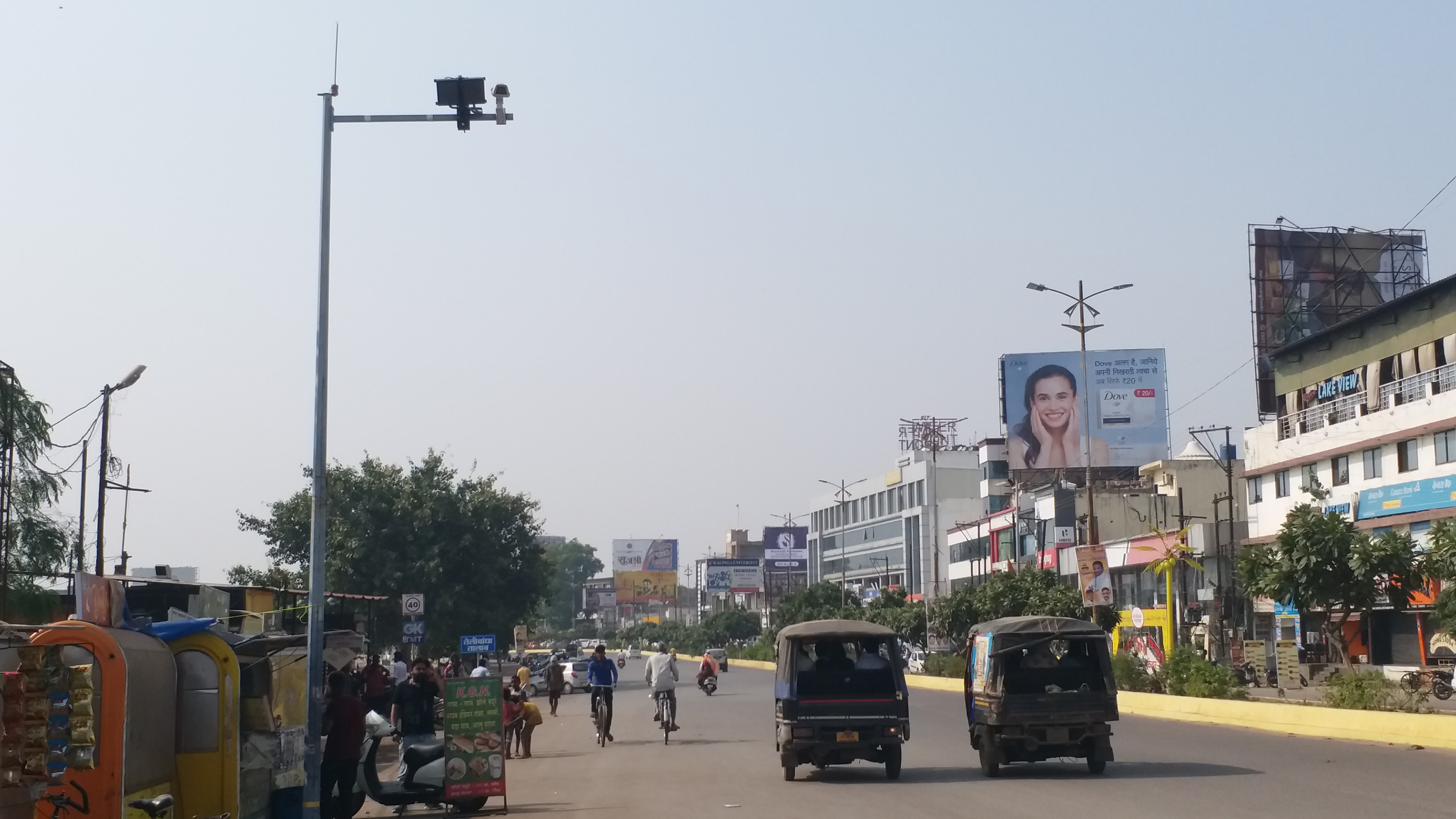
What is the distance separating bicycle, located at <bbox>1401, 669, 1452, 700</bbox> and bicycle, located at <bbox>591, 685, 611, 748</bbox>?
57.9ft

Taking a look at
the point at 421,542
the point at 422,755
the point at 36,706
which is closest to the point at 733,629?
the point at 421,542

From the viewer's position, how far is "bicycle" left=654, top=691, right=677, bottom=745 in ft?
85.2

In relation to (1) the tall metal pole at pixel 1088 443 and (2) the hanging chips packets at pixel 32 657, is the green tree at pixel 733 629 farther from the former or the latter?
(2) the hanging chips packets at pixel 32 657

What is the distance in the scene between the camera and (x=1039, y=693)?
19547mm

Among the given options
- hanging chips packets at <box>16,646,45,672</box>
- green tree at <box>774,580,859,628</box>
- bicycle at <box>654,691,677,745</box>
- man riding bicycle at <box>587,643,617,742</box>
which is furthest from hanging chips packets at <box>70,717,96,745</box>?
green tree at <box>774,580,859,628</box>

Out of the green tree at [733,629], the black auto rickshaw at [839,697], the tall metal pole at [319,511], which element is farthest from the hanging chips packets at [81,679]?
the green tree at [733,629]

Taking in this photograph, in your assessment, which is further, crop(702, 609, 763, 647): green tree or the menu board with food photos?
crop(702, 609, 763, 647): green tree

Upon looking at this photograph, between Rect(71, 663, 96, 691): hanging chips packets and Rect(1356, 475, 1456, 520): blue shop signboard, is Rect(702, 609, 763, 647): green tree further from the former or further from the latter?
Rect(71, 663, 96, 691): hanging chips packets

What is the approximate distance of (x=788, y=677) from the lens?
1931 centimetres

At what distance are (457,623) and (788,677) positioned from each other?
1338 inches

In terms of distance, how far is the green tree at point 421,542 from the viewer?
4922 cm

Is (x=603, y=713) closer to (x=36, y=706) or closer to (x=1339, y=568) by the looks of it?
(x=36, y=706)

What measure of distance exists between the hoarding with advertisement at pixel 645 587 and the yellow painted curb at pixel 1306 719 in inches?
4773

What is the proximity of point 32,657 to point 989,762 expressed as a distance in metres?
12.5
